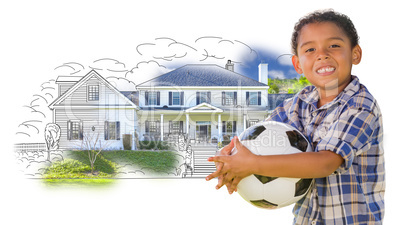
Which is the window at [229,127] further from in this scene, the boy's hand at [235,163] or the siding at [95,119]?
the boy's hand at [235,163]

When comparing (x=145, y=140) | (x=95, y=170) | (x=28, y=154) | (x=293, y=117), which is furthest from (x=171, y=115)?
(x=293, y=117)

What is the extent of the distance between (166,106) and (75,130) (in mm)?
2711

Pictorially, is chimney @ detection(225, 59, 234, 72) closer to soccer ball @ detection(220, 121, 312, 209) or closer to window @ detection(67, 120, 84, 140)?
window @ detection(67, 120, 84, 140)

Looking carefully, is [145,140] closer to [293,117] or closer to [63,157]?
[63,157]

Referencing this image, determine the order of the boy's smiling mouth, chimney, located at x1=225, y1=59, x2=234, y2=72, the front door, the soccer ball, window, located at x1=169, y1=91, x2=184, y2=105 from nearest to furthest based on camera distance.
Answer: the soccer ball
the boy's smiling mouth
chimney, located at x1=225, y1=59, x2=234, y2=72
the front door
window, located at x1=169, y1=91, x2=184, y2=105

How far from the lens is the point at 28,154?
1109cm

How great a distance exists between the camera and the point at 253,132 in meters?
1.95

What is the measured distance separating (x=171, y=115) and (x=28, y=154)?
13.9 feet

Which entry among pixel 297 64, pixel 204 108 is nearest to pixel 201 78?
pixel 204 108

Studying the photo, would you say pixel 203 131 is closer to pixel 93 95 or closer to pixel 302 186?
pixel 93 95

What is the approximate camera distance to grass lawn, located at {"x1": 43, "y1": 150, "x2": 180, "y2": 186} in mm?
11078

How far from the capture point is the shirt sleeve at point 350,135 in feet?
5.22

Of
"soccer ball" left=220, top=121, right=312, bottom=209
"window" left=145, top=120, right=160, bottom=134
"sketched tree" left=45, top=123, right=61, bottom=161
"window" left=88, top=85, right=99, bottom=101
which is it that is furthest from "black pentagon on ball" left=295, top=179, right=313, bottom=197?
"window" left=88, top=85, right=99, bottom=101

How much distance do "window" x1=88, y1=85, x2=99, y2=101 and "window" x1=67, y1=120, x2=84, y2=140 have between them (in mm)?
800
